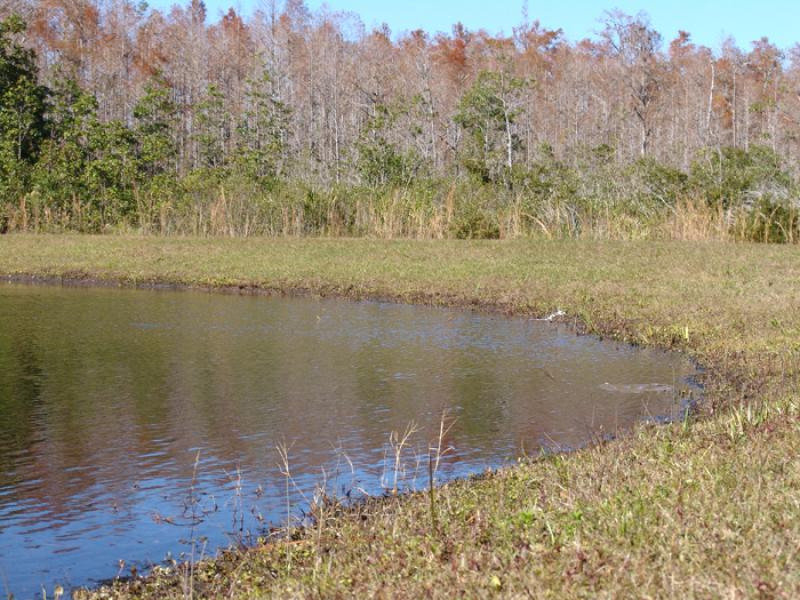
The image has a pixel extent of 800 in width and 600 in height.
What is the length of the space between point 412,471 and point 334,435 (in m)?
0.96

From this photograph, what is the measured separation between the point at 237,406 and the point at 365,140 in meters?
23.6

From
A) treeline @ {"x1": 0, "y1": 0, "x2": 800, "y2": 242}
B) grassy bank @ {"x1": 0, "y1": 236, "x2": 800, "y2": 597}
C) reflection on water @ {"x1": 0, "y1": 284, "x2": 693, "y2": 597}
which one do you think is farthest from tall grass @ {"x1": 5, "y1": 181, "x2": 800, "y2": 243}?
grassy bank @ {"x1": 0, "y1": 236, "x2": 800, "y2": 597}

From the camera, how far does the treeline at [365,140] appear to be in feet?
64.8

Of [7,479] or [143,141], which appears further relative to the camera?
[143,141]

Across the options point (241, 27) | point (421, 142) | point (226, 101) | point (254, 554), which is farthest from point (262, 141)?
point (254, 554)

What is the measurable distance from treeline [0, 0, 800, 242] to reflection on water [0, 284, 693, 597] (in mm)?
7724

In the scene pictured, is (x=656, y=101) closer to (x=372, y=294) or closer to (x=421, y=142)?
(x=421, y=142)

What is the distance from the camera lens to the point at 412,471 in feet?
19.9

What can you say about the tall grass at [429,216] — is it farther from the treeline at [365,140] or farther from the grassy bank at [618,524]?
the grassy bank at [618,524]

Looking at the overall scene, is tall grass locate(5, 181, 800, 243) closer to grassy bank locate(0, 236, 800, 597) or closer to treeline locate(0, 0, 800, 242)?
treeline locate(0, 0, 800, 242)

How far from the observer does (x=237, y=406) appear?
7.74 metres

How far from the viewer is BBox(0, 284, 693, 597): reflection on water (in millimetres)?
5238

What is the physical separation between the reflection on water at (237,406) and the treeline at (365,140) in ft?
25.3

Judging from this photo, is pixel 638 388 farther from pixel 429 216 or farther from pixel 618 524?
pixel 429 216
